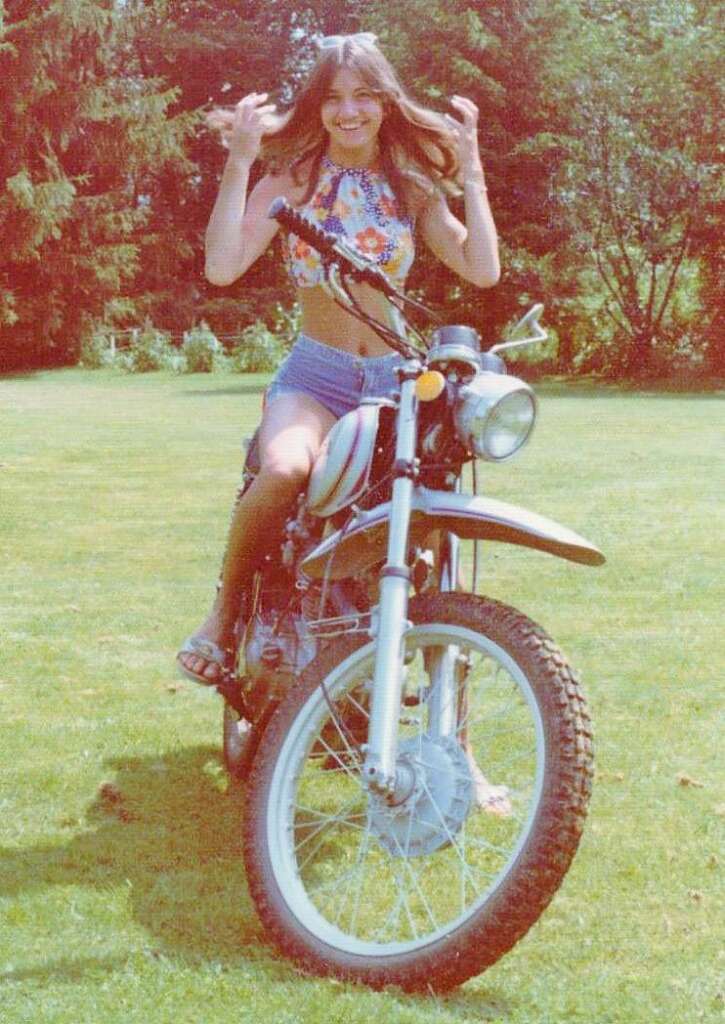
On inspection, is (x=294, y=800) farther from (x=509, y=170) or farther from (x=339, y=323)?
(x=509, y=170)

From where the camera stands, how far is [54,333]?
149 feet

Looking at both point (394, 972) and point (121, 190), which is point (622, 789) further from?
point (121, 190)

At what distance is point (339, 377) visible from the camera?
466cm

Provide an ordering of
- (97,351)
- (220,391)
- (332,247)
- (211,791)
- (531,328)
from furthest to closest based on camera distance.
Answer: (97,351), (220,391), (211,791), (531,328), (332,247)

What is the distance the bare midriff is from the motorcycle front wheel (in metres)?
0.93

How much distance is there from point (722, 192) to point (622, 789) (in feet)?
115

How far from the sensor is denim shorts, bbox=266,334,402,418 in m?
4.66

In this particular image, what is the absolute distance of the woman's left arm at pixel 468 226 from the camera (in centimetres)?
459

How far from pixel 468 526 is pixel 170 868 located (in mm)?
1289

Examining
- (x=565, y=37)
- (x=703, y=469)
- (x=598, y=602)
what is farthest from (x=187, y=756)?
(x=565, y=37)

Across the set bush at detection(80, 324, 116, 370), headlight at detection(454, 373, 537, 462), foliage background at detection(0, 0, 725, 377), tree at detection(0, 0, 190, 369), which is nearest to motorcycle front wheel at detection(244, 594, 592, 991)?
headlight at detection(454, 373, 537, 462)

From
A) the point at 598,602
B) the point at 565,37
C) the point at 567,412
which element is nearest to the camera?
→ the point at 598,602

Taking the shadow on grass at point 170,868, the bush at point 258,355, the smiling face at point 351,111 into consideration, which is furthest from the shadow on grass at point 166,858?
the bush at point 258,355

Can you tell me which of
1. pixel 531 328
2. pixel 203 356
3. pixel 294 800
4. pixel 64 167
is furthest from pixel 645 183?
pixel 294 800
